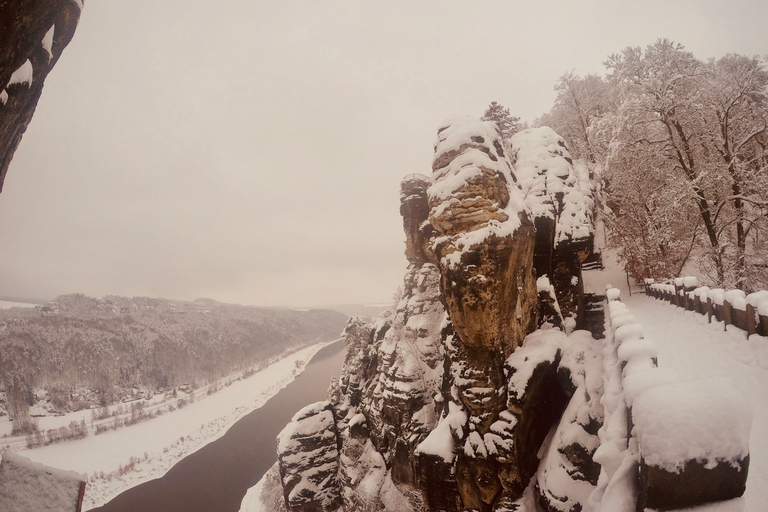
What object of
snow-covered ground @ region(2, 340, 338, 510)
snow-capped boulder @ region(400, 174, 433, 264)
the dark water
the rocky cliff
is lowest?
snow-covered ground @ region(2, 340, 338, 510)

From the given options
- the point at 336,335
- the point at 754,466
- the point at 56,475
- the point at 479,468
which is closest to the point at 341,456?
the point at 479,468

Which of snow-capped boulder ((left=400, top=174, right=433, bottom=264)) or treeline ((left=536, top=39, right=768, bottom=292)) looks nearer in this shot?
treeline ((left=536, top=39, right=768, bottom=292))

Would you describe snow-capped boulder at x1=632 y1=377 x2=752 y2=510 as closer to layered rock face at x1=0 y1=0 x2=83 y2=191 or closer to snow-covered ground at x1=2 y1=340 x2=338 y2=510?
layered rock face at x1=0 y1=0 x2=83 y2=191

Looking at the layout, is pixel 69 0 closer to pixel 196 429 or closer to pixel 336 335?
pixel 196 429

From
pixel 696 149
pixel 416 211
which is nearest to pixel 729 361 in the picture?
pixel 696 149

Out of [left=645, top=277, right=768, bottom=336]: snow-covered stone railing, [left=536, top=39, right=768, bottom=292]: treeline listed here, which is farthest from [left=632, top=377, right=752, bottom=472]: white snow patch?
[left=536, top=39, right=768, bottom=292]: treeline
